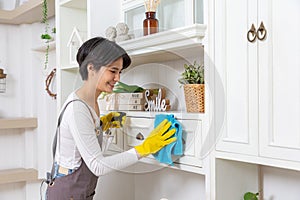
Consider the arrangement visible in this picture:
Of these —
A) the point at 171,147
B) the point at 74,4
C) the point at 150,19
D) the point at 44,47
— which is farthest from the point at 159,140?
the point at 44,47

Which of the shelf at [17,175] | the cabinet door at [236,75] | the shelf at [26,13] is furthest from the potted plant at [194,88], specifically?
the shelf at [17,175]

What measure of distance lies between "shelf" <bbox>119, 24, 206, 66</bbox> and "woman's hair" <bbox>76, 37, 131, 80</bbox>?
0.10 meters

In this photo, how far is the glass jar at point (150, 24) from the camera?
1810mm

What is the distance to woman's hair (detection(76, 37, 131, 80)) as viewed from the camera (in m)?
1.65

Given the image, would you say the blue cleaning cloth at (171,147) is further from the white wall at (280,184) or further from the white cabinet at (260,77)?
the white wall at (280,184)

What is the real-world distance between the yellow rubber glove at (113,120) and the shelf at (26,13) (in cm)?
99

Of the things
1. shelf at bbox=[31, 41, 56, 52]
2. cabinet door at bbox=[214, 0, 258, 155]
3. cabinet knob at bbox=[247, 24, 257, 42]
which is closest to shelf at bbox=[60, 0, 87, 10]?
shelf at bbox=[31, 41, 56, 52]

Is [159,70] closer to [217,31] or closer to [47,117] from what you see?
[217,31]

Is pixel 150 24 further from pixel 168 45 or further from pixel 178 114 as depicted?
pixel 178 114

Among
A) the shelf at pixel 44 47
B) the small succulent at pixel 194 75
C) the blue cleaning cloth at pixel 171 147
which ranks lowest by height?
the blue cleaning cloth at pixel 171 147

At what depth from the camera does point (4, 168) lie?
3.07 meters

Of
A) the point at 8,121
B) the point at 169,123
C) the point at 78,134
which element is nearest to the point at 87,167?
the point at 78,134

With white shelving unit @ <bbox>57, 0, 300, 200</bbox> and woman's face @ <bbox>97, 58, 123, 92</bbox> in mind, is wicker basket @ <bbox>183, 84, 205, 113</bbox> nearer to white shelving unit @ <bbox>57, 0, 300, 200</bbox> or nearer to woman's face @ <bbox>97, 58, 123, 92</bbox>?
white shelving unit @ <bbox>57, 0, 300, 200</bbox>

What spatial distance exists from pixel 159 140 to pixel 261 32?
22.9 inches
